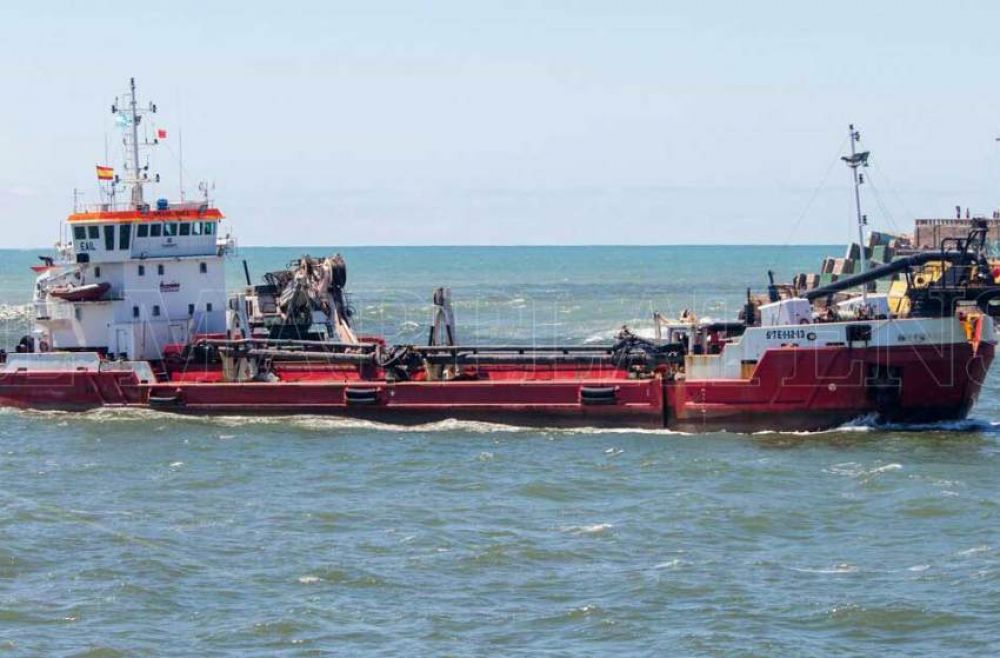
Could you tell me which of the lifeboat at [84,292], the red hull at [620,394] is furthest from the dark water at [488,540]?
the lifeboat at [84,292]

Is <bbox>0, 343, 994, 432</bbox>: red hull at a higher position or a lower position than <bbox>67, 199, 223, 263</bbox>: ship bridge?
lower

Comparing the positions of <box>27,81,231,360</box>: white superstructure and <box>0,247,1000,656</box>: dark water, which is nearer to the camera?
<box>0,247,1000,656</box>: dark water

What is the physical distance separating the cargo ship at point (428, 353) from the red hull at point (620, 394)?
4 cm

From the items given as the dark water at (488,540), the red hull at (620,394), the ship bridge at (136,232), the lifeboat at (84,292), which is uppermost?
the ship bridge at (136,232)

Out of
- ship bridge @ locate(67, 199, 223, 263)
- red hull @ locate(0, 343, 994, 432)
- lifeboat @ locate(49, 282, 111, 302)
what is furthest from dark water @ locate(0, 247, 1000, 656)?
ship bridge @ locate(67, 199, 223, 263)

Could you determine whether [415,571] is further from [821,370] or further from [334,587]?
[821,370]

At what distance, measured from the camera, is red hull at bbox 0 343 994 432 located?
126ft

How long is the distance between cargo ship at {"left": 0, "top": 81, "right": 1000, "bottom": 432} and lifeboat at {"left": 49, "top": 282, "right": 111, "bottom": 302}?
0.22ft

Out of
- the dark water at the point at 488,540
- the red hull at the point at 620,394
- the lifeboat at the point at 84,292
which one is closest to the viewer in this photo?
the dark water at the point at 488,540

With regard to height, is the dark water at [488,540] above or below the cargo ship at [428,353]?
below

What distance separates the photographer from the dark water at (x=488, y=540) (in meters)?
24.0

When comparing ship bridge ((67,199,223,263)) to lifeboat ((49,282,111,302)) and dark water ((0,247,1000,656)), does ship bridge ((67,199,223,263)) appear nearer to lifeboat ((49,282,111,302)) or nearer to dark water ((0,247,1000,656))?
lifeboat ((49,282,111,302))

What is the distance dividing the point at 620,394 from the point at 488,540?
11.8m

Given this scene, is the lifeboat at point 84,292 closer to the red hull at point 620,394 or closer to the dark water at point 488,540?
the red hull at point 620,394
